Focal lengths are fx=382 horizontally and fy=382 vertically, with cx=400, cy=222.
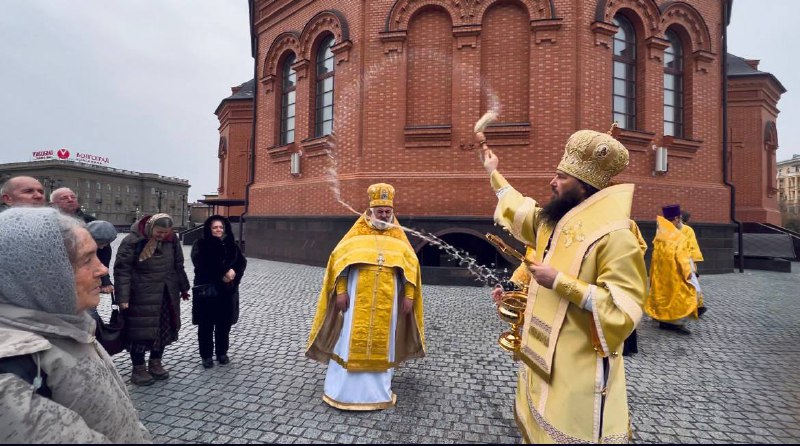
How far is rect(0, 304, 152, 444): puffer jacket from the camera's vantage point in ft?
3.00

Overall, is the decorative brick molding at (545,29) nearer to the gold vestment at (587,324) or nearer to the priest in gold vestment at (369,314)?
the priest in gold vestment at (369,314)

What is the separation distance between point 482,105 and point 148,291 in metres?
8.47

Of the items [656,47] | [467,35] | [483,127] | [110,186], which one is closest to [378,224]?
[483,127]

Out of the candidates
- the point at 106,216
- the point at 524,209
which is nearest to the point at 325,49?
the point at 524,209

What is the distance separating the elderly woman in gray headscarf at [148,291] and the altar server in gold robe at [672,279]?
687cm

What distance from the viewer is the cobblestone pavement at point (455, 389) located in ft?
9.79

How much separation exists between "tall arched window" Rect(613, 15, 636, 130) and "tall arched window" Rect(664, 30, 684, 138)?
1.50 m

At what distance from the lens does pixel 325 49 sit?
12250 millimetres

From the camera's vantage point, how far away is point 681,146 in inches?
430

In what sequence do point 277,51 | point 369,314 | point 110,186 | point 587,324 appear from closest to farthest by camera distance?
point 587,324 < point 369,314 < point 277,51 < point 110,186

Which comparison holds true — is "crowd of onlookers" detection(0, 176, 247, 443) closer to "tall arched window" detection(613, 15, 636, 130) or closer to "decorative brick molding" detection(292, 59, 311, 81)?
"tall arched window" detection(613, 15, 636, 130)

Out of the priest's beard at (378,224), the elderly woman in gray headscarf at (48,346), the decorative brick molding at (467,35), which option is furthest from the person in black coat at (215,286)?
the decorative brick molding at (467,35)

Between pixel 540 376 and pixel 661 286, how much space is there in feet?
18.4

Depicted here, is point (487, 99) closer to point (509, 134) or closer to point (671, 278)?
point (509, 134)
